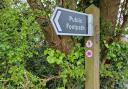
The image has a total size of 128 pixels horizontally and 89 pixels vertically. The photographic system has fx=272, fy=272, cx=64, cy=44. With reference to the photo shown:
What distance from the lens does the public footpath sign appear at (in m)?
2.20

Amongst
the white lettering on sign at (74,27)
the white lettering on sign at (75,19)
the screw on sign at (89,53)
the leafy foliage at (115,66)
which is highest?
the white lettering on sign at (75,19)

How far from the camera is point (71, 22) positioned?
7.60 ft

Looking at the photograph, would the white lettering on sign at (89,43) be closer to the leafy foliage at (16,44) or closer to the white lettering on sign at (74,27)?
the white lettering on sign at (74,27)

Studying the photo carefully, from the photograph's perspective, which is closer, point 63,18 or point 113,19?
point 63,18

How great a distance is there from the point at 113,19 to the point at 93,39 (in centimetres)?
94

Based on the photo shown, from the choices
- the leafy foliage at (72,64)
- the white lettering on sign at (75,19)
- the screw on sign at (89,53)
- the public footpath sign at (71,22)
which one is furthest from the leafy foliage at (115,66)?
the white lettering on sign at (75,19)

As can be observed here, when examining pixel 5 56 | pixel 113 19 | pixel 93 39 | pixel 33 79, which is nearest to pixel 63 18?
pixel 93 39

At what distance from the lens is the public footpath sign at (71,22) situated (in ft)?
7.21

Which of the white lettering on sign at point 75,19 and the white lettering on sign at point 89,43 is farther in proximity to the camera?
the white lettering on sign at point 89,43

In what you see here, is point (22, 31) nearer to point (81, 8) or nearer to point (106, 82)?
point (81, 8)

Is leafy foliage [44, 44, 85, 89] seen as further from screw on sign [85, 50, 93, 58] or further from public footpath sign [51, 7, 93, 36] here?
public footpath sign [51, 7, 93, 36]

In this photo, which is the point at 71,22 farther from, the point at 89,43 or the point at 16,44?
the point at 16,44

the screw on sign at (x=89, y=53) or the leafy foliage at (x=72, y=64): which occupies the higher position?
the screw on sign at (x=89, y=53)

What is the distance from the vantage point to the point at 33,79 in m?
2.63
